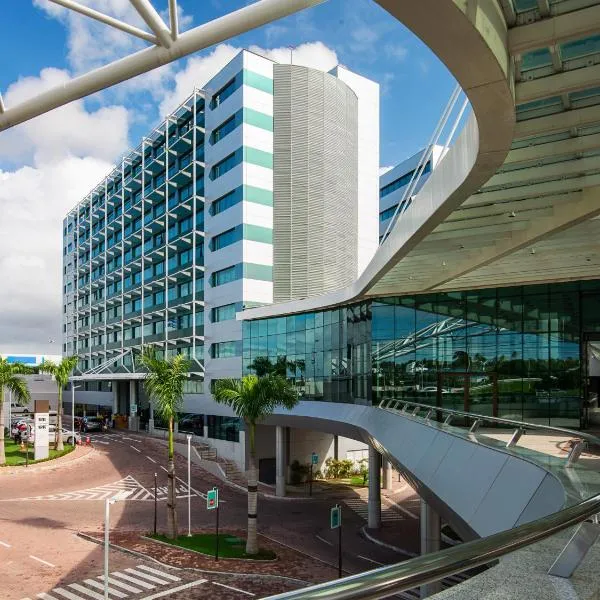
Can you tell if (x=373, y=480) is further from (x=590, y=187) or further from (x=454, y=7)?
(x=454, y=7)

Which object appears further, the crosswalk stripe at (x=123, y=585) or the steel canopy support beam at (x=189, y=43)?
the crosswalk stripe at (x=123, y=585)

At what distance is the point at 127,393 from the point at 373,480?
2082 inches

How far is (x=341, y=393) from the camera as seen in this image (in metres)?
36.7

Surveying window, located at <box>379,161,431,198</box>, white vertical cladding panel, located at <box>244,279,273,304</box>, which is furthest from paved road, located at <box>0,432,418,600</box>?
window, located at <box>379,161,431,198</box>

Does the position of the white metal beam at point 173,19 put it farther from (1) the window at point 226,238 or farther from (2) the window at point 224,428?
(2) the window at point 224,428

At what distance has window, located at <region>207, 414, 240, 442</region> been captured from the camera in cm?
4769

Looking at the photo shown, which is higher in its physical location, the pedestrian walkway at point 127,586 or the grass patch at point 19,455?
the pedestrian walkway at point 127,586

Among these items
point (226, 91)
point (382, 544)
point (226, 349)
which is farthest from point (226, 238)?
point (382, 544)

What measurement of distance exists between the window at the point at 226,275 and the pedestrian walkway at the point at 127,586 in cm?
2925

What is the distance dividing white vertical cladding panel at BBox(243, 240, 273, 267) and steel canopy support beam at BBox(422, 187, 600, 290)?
29.5 m

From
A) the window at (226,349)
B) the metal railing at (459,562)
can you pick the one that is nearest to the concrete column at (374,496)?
the window at (226,349)

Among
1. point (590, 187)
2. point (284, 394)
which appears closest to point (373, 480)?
point (284, 394)

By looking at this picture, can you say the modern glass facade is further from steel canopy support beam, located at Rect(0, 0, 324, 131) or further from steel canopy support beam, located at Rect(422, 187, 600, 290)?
steel canopy support beam, located at Rect(0, 0, 324, 131)

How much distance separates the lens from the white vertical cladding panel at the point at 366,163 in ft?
192
